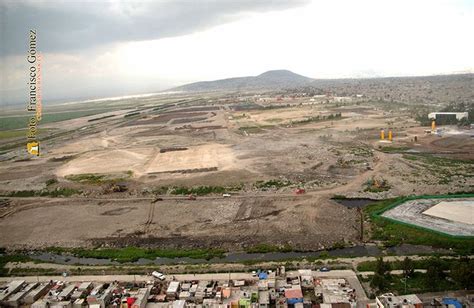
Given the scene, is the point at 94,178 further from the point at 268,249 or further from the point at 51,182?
the point at 268,249

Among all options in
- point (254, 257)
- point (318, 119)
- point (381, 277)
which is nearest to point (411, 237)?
point (381, 277)

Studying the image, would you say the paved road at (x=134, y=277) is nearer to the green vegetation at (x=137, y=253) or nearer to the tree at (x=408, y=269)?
the green vegetation at (x=137, y=253)

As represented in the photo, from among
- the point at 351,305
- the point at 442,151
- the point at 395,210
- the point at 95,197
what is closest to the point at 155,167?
the point at 95,197

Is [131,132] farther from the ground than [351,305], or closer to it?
farther from the ground

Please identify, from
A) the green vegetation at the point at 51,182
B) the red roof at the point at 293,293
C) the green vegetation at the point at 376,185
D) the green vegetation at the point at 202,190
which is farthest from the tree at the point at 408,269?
the green vegetation at the point at 51,182

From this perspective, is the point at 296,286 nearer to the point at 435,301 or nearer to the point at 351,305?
the point at 351,305

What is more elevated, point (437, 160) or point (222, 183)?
point (437, 160)

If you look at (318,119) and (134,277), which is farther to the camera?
(318,119)
